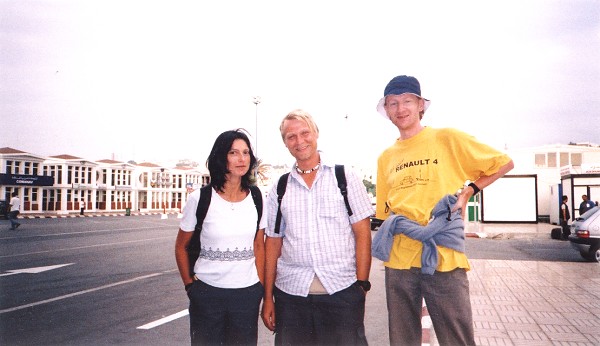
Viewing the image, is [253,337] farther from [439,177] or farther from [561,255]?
[561,255]

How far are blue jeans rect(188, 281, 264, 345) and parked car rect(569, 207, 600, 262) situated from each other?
10.7 metres

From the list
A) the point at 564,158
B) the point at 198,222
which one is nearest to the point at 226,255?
the point at 198,222

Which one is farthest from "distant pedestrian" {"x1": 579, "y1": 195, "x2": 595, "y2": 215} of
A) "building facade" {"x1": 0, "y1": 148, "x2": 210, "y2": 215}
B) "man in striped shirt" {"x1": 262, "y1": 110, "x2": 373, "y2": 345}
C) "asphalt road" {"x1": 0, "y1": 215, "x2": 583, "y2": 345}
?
"building facade" {"x1": 0, "y1": 148, "x2": 210, "y2": 215}

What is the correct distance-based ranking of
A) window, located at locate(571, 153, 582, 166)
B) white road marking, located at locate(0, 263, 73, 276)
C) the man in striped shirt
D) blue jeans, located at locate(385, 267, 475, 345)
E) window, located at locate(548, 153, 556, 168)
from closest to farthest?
1. blue jeans, located at locate(385, 267, 475, 345)
2. the man in striped shirt
3. white road marking, located at locate(0, 263, 73, 276)
4. window, located at locate(571, 153, 582, 166)
5. window, located at locate(548, 153, 556, 168)

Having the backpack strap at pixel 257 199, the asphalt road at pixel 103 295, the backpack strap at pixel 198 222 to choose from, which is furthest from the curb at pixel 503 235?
the backpack strap at pixel 198 222

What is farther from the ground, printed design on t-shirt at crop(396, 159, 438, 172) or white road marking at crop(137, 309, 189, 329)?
printed design on t-shirt at crop(396, 159, 438, 172)

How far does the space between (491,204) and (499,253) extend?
48.3 feet

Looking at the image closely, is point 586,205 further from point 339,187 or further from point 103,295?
point 339,187

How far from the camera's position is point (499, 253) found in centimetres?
1299

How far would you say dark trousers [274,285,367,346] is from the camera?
2.72 m

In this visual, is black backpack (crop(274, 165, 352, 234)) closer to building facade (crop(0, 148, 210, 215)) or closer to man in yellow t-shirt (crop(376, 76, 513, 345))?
man in yellow t-shirt (crop(376, 76, 513, 345))

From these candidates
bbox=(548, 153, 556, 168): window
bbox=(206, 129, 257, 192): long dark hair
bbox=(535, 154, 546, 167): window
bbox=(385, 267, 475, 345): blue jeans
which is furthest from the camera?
bbox=(535, 154, 546, 167): window

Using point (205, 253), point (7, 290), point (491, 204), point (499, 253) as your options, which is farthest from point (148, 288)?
point (491, 204)

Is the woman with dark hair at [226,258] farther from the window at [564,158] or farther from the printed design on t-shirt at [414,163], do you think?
the window at [564,158]
